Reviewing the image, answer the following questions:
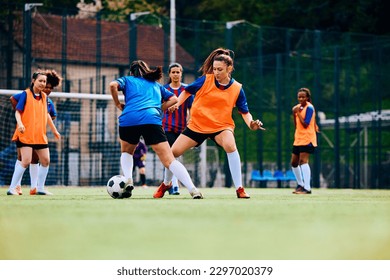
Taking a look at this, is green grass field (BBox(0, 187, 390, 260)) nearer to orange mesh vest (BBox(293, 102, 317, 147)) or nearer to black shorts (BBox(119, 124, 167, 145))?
black shorts (BBox(119, 124, 167, 145))

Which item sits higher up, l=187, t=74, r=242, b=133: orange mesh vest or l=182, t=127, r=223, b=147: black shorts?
l=187, t=74, r=242, b=133: orange mesh vest

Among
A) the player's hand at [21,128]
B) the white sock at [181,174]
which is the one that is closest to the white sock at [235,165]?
the white sock at [181,174]

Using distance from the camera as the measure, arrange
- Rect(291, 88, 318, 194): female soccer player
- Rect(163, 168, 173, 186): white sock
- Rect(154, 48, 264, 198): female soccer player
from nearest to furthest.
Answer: Rect(154, 48, 264, 198): female soccer player, Rect(163, 168, 173, 186): white sock, Rect(291, 88, 318, 194): female soccer player

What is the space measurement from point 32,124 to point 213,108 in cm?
292

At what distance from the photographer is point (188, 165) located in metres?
25.6

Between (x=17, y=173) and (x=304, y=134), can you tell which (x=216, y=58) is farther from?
(x=304, y=134)

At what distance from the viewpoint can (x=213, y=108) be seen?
11.7m

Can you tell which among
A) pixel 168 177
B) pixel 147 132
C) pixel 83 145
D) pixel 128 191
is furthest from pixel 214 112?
pixel 83 145

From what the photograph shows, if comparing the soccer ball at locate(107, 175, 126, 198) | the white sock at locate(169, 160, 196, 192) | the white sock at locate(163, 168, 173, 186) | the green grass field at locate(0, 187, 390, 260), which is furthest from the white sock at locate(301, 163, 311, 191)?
the green grass field at locate(0, 187, 390, 260)

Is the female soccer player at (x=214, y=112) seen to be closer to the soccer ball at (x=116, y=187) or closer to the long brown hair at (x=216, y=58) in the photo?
the long brown hair at (x=216, y=58)

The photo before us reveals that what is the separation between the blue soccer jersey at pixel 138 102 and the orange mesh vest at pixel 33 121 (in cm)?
231

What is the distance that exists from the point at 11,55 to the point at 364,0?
2020cm

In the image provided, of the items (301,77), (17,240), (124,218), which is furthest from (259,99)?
(17,240)

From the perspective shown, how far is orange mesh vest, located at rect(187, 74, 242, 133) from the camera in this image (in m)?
11.7
